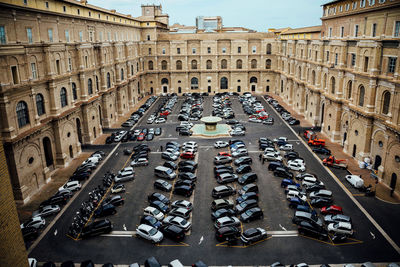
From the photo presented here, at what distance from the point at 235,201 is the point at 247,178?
4585 millimetres

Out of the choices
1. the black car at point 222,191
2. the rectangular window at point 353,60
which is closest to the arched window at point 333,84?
the rectangular window at point 353,60

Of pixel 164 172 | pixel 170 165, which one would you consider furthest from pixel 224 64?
pixel 164 172

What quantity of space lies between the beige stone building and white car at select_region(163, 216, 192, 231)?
1748 cm

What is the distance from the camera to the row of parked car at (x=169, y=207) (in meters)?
28.1

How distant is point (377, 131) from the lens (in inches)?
1590

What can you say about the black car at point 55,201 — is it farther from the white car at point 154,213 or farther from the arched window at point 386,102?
the arched window at point 386,102

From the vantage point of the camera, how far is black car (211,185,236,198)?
115 feet

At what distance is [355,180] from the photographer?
37.0 meters

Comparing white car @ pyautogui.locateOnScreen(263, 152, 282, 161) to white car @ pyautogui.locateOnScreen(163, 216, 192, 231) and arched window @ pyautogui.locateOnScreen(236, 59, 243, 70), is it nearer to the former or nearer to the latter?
white car @ pyautogui.locateOnScreen(163, 216, 192, 231)

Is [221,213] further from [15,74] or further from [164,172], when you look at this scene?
[15,74]

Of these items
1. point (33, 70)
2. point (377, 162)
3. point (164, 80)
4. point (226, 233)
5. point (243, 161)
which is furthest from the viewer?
point (164, 80)

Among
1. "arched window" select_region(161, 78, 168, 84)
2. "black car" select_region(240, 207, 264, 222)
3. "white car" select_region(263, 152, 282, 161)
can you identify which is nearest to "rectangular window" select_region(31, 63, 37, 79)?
"black car" select_region(240, 207, 264, 222)

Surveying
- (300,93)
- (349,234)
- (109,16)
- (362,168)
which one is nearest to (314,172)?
(362,168)

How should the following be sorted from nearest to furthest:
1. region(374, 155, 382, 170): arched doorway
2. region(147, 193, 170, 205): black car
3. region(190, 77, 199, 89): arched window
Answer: region(147, 193, 170, 205): black car → region(374, 155, 382, 170): arched doorway → region(190, 77, 199, 89): arched window
